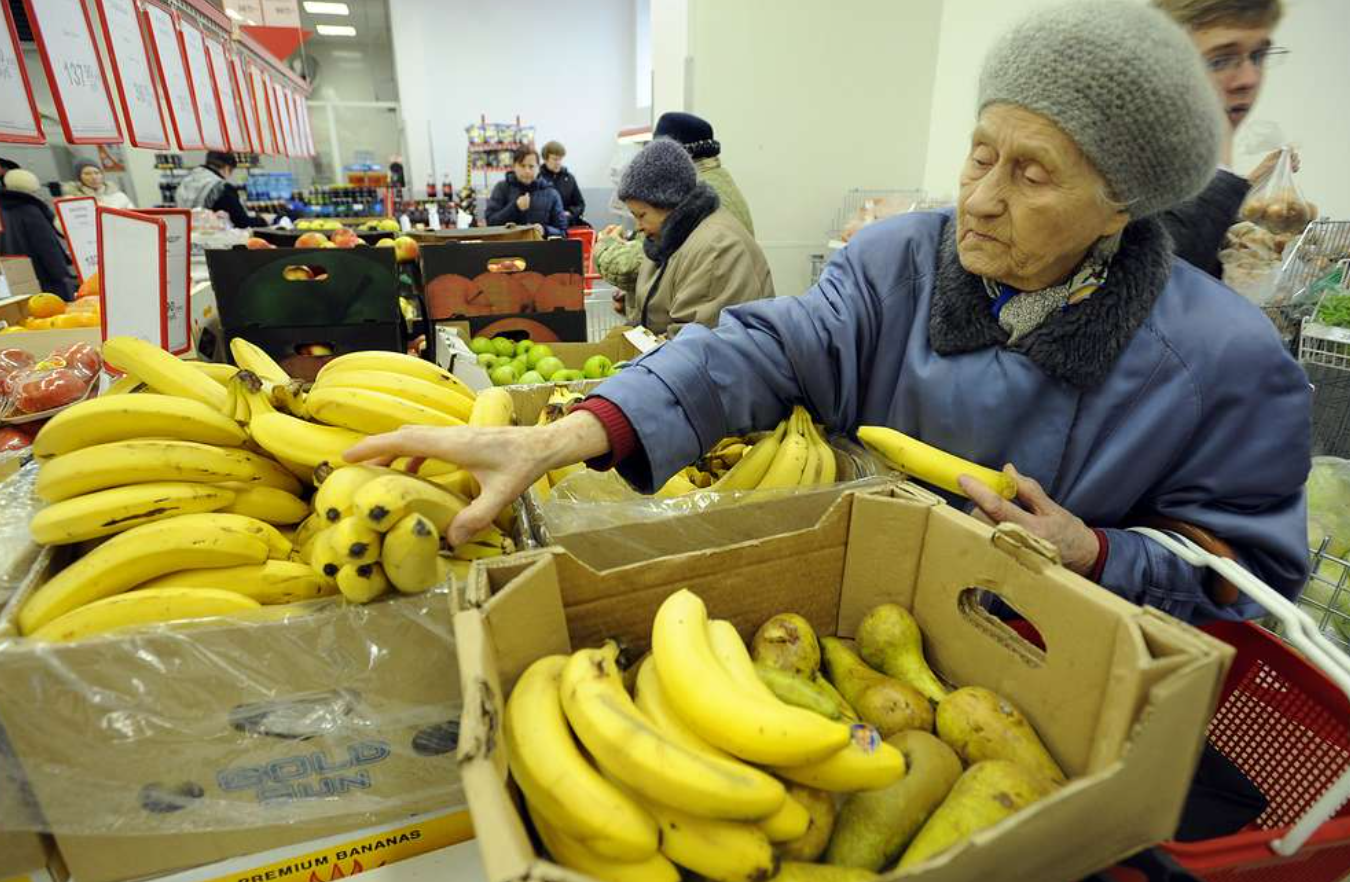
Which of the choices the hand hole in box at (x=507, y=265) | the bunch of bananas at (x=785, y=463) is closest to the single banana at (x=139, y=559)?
the bunch of bananas at (x=785, y=463)

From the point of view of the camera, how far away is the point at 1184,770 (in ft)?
2.20

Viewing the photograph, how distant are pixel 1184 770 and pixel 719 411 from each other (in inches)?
33.9

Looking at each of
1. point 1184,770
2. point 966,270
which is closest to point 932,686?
point 1184,770

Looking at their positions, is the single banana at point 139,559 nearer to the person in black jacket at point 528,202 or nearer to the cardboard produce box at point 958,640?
the cardboard produce box at point 958,640

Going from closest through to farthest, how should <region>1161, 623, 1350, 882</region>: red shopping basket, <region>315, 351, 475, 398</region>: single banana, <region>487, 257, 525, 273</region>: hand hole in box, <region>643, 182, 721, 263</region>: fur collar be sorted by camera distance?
<region>1161, 623, 1350, 882</region>: red shopping basket → <region>315, 351, 475, 398</region>: single banana → <region>487, 257, 525, 273</region>: hand hole in box → <region>643, 182, 721, 263</region>: fur collar

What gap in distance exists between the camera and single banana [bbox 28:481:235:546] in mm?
962

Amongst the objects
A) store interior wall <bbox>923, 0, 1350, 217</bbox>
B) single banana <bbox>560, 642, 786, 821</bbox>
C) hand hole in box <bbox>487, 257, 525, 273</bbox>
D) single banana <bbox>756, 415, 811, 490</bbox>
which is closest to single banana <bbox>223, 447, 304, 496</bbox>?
single banana <bbox>560, 642, 786, 821</bbox>

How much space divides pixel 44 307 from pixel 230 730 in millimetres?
3121

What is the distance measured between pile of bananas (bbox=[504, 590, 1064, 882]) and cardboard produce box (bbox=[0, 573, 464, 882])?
0.23 metres

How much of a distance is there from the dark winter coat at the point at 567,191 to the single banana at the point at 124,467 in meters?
7.46

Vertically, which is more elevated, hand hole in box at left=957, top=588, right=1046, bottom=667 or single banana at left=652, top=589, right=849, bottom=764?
single banana at left=652, top=589, right=849, bottom=764

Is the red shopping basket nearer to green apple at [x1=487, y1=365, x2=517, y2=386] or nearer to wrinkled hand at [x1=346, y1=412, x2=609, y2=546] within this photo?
wrinkled hand at [x1=346, y1=412, x2=609, y2=546]

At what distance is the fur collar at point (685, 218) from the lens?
3.16 m

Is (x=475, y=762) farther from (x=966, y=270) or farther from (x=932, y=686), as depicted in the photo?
(x=966, y=270)
